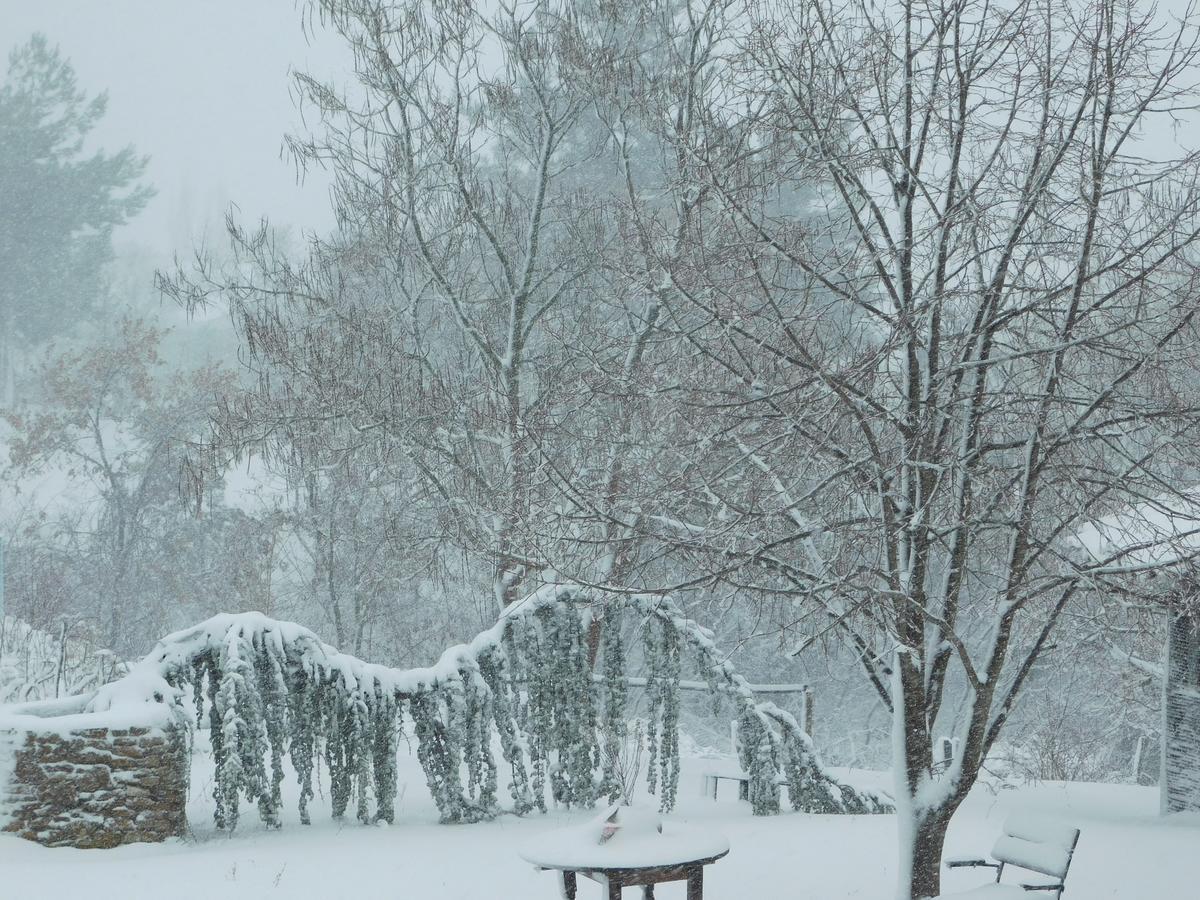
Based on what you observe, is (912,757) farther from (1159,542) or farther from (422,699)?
(422,699)

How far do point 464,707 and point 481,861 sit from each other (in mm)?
1525

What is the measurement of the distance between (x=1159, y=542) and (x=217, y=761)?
688 centimetres

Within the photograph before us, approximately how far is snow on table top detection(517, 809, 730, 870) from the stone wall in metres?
3.75

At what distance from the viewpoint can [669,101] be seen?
12.0 metres

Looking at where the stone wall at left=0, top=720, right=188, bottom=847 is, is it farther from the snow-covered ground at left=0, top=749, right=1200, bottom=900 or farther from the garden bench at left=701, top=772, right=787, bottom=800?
the garden bench at left=701, top=772, right=787, bottom=800

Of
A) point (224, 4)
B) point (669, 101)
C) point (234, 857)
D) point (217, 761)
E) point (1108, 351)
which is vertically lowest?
point (234, 857)

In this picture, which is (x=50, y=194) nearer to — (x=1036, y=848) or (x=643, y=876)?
(x=643, y=876)

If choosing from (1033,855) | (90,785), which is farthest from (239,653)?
(1033,855)

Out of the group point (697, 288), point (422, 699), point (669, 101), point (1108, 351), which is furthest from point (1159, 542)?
point (669, 101)

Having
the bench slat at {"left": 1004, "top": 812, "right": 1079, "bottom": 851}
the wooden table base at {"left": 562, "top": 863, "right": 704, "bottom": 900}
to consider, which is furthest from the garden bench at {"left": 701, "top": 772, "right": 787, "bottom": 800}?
the wooden table base at {"left": 562, "top": 863, "right": 704, "bottom": 900}

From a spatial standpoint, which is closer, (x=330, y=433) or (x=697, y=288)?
(x=697, y=288)

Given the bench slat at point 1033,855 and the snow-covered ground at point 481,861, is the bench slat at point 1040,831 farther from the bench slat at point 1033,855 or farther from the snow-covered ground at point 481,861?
the snow-covered ground at point 481,861

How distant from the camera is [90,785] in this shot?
7.81m

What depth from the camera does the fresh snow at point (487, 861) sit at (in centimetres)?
708
